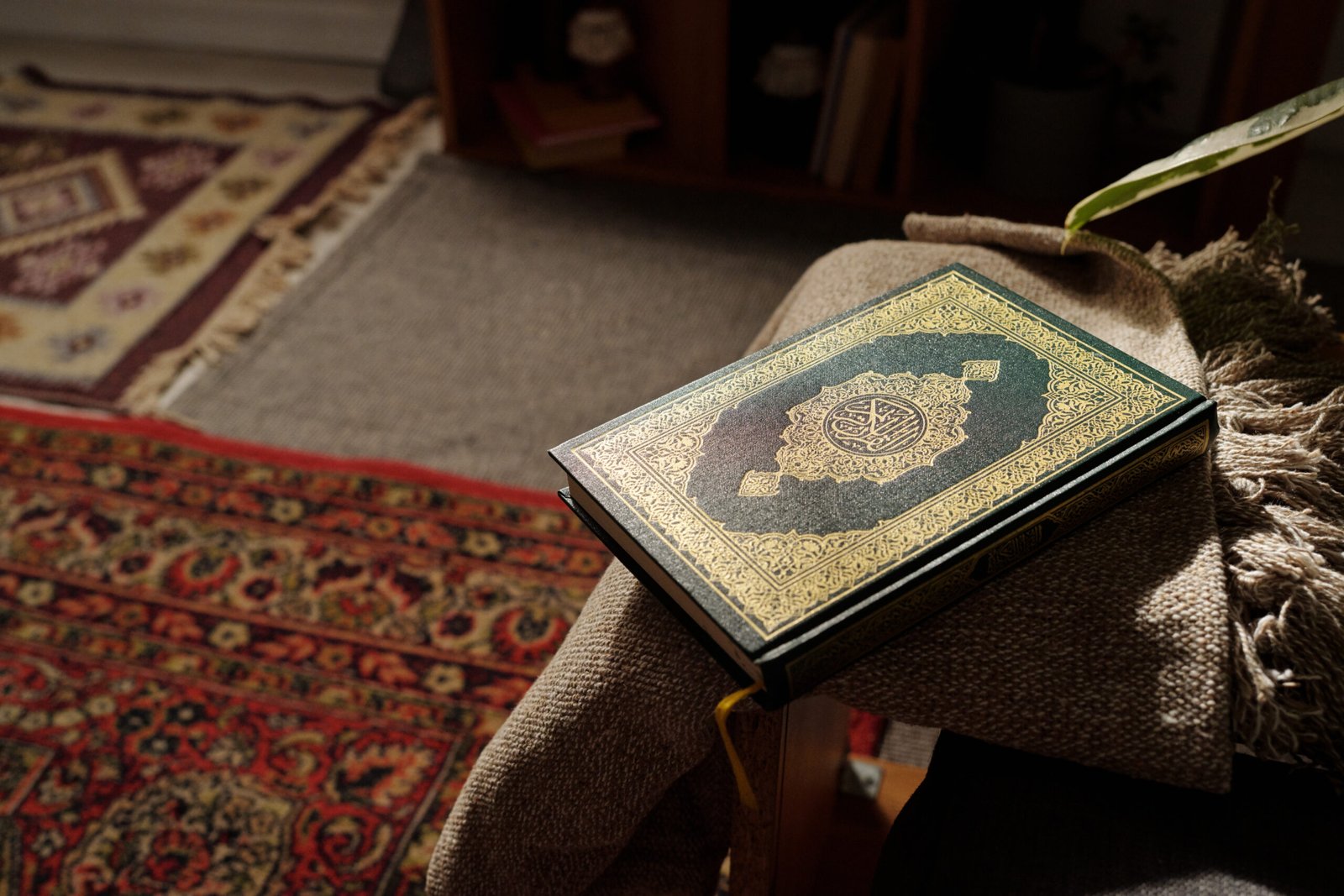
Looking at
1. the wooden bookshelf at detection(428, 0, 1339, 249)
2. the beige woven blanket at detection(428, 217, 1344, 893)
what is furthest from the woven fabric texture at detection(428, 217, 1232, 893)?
the wooden bookshelf at detection(428, 0, 1339, 249)

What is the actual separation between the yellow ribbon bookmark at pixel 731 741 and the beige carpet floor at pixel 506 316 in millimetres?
775

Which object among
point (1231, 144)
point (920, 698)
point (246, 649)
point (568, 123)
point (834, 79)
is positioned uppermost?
point (1231, 144)

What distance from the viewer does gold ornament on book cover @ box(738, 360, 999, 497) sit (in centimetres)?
54

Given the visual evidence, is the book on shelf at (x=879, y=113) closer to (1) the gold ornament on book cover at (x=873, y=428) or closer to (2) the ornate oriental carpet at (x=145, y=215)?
(2) the ornate oriental carpet at (x=145, y=215)

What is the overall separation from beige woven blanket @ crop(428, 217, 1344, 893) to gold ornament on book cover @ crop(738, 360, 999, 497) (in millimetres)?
78

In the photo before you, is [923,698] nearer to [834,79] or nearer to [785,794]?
[785,794]

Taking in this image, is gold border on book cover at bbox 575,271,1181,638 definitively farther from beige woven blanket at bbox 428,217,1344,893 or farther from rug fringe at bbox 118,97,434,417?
rug fringe at bbox 118,97,434,417

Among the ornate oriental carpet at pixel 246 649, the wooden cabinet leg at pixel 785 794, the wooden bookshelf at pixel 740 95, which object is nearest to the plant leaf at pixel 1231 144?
the wooden cabinet leg at pixel 785 794

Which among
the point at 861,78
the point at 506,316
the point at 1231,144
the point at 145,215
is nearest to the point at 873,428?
the point at 1231,144

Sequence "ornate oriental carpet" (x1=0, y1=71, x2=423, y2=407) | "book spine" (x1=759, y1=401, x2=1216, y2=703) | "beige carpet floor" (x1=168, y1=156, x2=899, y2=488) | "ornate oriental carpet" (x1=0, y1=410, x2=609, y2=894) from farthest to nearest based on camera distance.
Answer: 1. "ornate oriental carpet" (x1=0, y1=71, x2=423, y2=407)
2. "beige carpet floor" (x1=168, y1=156, x2=899, y2=488)
3. "ornate oriental carpet" (x1=0, y1=410, x2=609, y2=894)
4. "book spine" (x1=759, y1=401, x2=1216, y2=703)

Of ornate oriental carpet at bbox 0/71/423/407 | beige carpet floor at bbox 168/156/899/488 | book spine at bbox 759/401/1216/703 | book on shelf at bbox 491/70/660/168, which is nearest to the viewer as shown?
book spine at bbox 759/401/1216/703

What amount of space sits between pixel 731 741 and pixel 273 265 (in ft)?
4.57

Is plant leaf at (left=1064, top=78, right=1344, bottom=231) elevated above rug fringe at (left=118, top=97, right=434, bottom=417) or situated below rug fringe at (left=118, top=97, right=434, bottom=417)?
above

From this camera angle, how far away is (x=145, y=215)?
1.83 metres
